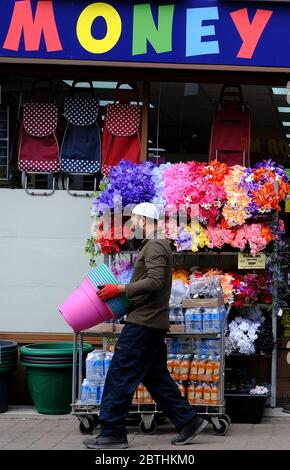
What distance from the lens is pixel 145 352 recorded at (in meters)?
6.47

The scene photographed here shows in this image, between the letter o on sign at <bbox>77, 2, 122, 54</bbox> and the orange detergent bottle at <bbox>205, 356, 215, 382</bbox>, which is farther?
the letter o on sign at <bbox>77, 2, 122, 54</bbox>

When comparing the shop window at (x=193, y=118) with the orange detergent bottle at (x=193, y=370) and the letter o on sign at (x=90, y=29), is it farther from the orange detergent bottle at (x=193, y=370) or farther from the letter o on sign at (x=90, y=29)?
the orange detergent bottle at (x=193, y=370)

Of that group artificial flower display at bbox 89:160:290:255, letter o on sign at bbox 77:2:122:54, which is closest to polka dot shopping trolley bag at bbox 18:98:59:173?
letter o on sign at bbox 77:2:122:54

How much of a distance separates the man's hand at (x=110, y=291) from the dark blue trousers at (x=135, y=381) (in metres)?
0.26

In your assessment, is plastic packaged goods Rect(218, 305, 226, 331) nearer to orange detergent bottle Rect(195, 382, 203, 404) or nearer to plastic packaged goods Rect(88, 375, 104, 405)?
orange detergent bottle Rect(195, 382, 203, 404)

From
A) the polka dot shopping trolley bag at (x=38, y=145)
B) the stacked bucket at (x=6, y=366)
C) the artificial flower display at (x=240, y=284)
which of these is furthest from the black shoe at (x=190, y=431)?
the polka dot shopping trolley bag at (x=38, y=145)

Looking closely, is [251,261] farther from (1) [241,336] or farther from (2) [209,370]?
(2) [209,370]

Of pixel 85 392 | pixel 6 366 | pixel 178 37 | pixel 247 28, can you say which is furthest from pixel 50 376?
pixel 247 28

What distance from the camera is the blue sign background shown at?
7895 mm

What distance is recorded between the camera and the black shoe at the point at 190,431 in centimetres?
657

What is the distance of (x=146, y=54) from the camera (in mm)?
7902

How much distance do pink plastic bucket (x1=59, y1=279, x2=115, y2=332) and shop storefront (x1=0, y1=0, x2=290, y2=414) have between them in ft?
5.02

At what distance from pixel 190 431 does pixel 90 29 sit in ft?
12.5
